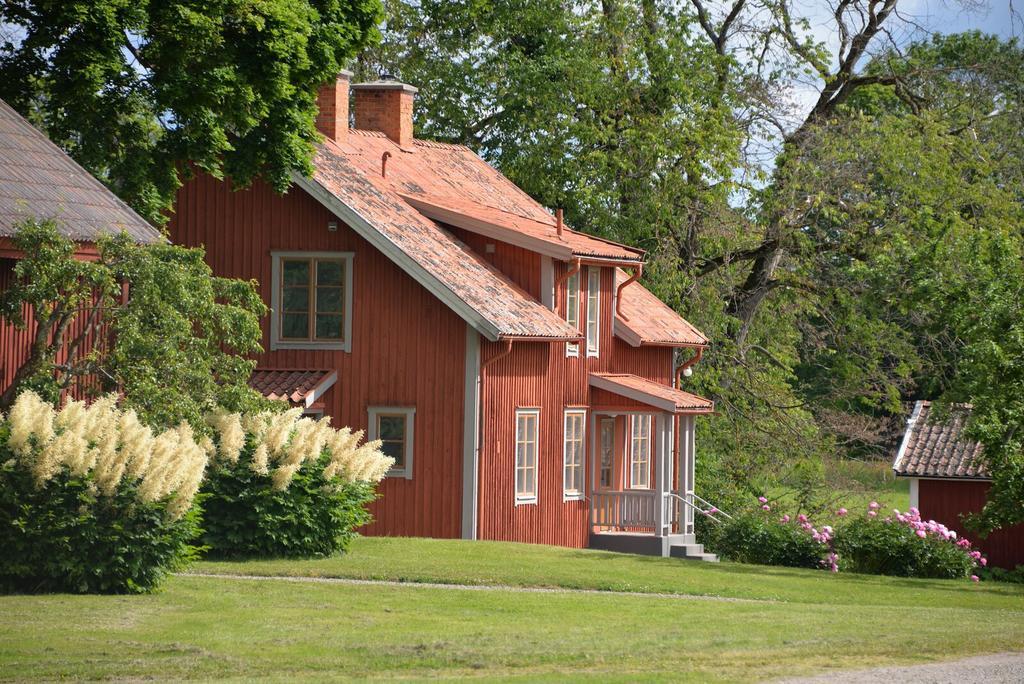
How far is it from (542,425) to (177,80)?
29.0 ft

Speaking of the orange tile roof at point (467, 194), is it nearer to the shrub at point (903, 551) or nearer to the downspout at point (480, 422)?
the downspout at point (480, 422)

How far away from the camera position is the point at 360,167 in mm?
30047

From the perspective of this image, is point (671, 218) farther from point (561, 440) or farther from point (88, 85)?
point (88, 85)

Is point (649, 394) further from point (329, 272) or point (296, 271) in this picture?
point (296, 271)

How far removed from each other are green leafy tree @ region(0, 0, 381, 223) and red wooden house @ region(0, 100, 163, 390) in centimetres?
328

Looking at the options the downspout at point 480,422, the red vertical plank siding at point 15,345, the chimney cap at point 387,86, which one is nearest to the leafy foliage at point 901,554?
the downspout at point 480,422

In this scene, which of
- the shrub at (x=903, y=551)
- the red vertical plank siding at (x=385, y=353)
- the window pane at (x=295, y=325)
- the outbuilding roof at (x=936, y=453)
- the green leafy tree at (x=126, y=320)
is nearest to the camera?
the green leafy tree at (x=126, y=320)

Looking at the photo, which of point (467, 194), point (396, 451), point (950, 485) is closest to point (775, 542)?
point (396, 451)

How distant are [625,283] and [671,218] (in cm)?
630

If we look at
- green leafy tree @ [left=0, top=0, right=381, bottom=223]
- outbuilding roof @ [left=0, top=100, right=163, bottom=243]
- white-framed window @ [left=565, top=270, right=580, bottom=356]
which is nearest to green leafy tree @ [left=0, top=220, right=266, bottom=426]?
outbuilding roof @ [left=0, top=100, right=163, bottom=243]

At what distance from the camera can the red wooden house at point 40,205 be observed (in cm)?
1859

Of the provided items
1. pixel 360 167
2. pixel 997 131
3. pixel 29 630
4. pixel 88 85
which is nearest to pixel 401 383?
pixel 360 167

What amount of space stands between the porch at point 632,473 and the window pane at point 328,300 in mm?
5510

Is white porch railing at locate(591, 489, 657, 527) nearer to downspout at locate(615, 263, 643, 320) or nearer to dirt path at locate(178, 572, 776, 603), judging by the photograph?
downspout at locate(615, 263, 643, 320)
